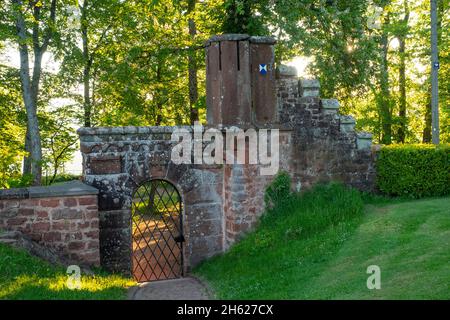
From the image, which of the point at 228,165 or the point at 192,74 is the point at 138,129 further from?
the point at 192,74

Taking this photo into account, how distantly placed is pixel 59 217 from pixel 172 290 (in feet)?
8.72

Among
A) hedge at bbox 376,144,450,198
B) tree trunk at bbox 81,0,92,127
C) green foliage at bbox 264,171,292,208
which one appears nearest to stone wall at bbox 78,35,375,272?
green foliage at bbox 264,171,292,208

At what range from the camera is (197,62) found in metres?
18.3

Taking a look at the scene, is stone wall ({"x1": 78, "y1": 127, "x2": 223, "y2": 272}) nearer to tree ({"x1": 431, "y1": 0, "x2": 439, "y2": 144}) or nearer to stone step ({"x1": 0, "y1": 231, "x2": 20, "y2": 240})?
stone step ({"x1": 0, "y1": 231, "x2": 20, "y2": 240})

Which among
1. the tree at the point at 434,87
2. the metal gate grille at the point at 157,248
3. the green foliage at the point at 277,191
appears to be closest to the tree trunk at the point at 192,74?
the metal gate grille at the point at 157,248

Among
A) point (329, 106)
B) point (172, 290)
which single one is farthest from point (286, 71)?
point (172, 290)

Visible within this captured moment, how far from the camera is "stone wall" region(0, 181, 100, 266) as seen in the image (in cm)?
905

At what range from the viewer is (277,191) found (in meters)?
10.6

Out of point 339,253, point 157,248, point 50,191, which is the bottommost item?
point 157,248

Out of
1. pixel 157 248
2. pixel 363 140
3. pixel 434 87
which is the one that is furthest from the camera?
pixel 157 248

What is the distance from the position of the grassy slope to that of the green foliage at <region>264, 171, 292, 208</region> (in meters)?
3.69

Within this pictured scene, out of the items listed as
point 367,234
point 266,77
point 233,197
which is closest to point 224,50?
point 266,77

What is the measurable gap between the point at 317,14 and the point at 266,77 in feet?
15.1
